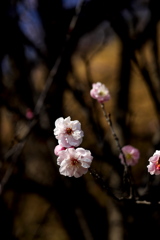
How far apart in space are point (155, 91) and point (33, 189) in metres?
1.22

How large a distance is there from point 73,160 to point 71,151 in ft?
0.09

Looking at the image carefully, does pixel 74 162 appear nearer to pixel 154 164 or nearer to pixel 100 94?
pixel 154 164

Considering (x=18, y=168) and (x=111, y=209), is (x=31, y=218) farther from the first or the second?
(x=111, y=209)

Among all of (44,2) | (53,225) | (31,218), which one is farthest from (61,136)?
(31,218)

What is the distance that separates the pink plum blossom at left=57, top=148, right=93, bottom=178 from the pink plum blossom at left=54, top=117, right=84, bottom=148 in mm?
22

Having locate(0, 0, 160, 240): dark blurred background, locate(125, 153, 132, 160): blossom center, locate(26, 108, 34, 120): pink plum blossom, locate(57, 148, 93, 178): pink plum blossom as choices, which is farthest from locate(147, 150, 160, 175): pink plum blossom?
locate(26, 108, 34, 120): pink plum blossom

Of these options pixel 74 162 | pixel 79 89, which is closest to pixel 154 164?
pixel 74 162

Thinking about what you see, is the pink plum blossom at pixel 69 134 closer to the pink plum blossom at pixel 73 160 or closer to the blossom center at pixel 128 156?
the pink plum blossom at pixel 73 160

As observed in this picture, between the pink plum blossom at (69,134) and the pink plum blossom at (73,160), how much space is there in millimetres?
22

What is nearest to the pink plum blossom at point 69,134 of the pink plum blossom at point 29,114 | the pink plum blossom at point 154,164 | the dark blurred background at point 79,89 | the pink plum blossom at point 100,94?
the pink plum blossom at point 154,164

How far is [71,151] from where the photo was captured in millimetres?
866

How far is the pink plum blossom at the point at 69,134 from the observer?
0.85m

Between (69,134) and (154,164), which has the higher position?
(69,134)

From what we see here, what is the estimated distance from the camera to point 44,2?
2.26m
